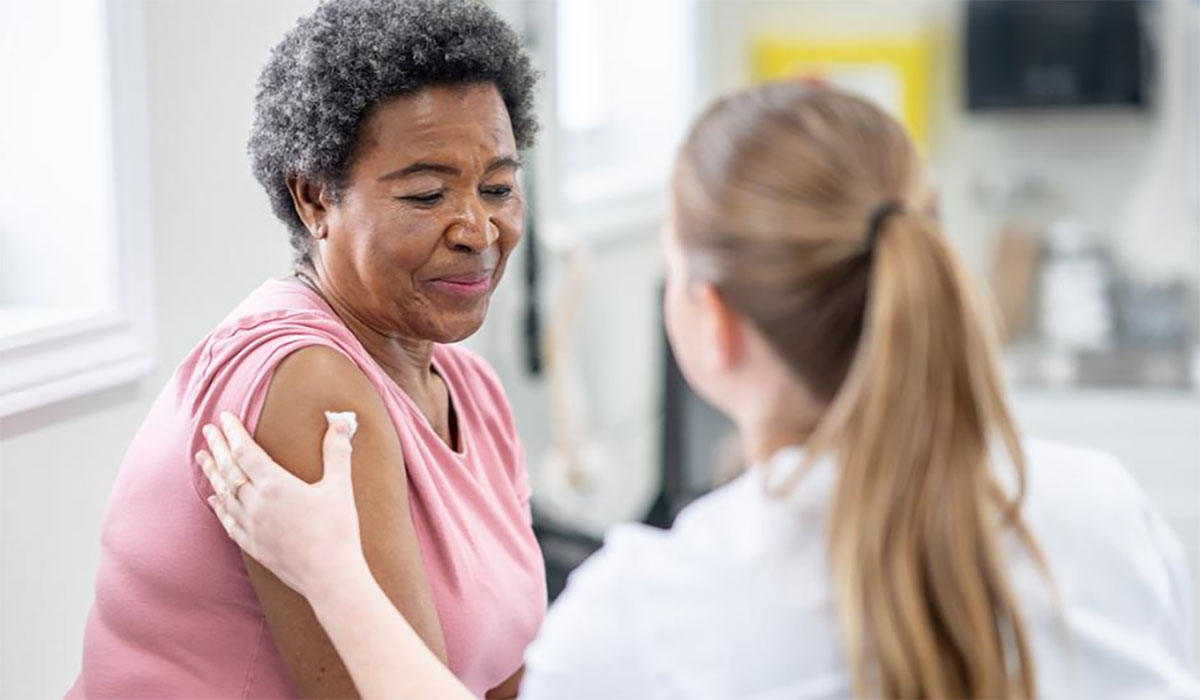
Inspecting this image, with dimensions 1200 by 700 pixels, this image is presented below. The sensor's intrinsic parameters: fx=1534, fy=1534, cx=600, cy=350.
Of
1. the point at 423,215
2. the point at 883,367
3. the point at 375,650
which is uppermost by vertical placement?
the point at 423,215

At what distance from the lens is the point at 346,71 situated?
1.36m

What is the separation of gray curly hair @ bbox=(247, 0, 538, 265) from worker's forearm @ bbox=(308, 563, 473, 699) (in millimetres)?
402

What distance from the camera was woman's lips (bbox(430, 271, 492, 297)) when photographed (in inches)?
56.3

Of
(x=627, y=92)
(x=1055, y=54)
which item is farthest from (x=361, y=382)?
(x=1055, y=54)

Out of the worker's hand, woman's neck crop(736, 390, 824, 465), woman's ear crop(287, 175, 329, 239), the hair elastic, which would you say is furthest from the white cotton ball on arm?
the hair elastic

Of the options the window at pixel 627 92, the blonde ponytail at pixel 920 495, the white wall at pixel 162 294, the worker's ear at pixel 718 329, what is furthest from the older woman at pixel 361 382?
the window at pixel 627 92

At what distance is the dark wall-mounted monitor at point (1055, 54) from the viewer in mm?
3697

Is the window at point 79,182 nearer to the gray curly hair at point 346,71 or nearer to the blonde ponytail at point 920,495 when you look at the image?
the gray curly hair at point 346,71

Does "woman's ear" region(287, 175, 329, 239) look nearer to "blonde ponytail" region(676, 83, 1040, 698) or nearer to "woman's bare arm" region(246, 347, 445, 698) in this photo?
"woman's bare arm" region(246, 347, 445, 698)

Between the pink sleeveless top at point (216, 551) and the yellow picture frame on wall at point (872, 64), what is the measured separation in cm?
267

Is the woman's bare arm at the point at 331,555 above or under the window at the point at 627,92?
under

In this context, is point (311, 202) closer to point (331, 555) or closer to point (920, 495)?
point (331, 555)

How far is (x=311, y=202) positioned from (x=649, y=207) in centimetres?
236

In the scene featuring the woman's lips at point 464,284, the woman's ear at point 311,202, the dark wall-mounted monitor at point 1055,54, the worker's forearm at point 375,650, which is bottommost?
the worker's forearm at point 375,650
